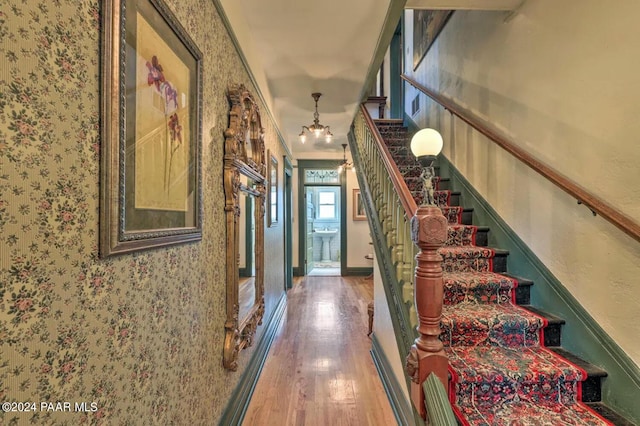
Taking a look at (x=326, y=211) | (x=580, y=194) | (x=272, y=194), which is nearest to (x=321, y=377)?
(x=272, y=194)

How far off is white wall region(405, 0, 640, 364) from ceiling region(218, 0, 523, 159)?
0.45 m

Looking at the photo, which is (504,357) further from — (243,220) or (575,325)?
(243,220)

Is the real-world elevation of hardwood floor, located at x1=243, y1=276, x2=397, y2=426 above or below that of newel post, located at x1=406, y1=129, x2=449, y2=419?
below

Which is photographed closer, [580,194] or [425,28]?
[580,194]

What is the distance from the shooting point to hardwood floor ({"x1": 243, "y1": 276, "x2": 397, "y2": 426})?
1.97 metres

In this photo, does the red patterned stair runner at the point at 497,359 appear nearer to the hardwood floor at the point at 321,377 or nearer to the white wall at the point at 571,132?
the white wall at the point at 571,132

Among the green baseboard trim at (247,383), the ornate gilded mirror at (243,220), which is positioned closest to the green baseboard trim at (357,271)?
the green baseboard trim at (247,383)

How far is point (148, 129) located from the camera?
2.89 ft

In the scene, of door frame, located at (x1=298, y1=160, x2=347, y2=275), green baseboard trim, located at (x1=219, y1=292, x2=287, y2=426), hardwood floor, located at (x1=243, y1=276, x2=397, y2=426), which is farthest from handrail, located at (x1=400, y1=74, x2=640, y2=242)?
door frame, located at (x1=298, y1=160, x2=347, y2=275)

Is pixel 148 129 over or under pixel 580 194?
over

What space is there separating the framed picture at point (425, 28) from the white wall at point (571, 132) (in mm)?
834

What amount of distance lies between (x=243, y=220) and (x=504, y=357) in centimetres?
179

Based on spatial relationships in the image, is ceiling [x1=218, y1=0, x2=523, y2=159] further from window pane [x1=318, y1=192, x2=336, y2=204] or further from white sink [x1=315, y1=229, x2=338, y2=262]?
white sink [x1=315, y1=229, x2=338, y2=262]

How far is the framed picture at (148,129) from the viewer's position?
707 millimetres
